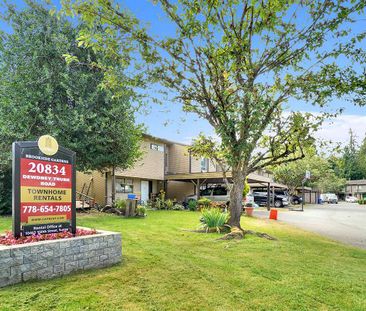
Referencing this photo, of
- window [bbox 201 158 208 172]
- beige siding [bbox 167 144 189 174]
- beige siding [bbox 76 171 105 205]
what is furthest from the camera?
window [bbox 201 158 208 172]

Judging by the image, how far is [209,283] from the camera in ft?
16.0

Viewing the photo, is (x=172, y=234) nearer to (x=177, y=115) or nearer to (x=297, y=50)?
(x=177, y=115)

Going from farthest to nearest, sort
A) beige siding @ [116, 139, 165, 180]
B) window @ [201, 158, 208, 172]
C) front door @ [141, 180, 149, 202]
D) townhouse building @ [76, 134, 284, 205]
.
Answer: window @ [201, 158, 208, 172], front door @ [141, 180, 149, 202], beige siding @ [116, 139, 165, 180], townhouse building @ [76, 134, 284, 205]

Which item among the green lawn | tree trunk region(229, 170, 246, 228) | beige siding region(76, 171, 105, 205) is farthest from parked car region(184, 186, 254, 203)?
the green lawn

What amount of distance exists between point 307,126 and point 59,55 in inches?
402

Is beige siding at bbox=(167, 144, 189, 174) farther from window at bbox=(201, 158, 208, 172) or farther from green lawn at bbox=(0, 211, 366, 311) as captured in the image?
green lawn at bbox=(0, 211, 366, 311)

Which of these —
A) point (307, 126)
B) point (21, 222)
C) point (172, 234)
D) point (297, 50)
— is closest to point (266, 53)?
point (297, 50)

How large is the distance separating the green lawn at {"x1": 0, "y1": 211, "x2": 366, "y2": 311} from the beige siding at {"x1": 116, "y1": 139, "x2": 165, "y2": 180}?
14175 millimetres

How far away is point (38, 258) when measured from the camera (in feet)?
15.2

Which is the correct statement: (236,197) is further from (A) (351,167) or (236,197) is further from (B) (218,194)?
(A) (351,167)

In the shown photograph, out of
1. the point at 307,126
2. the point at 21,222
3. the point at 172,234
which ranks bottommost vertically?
the point at 172,234

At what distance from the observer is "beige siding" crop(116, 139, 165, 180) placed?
21.6 metres

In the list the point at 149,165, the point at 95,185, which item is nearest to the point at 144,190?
the point at 149,165

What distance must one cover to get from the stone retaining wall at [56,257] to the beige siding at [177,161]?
1925 centimetres
